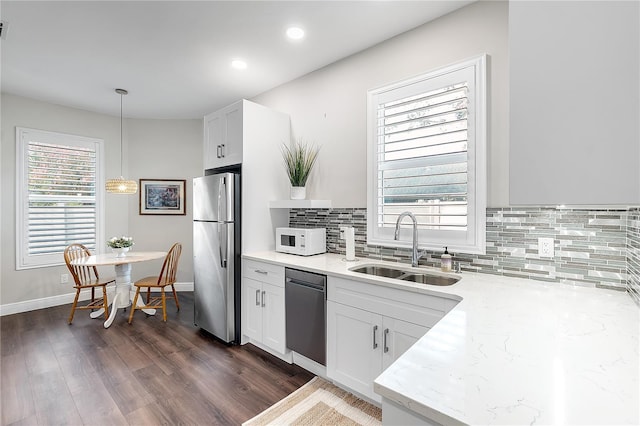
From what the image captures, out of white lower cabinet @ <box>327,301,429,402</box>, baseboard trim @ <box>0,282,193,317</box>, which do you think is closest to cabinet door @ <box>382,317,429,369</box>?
white lower cabinet @ <box>327,301,429,402</box>

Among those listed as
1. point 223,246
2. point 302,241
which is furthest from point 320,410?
point 223,246

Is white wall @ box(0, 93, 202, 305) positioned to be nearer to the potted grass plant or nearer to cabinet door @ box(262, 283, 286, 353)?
the potted grass plant

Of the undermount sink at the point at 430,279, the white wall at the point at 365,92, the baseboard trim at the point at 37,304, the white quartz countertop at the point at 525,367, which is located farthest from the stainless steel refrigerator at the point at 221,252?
the baseboard trim at the point at 37,304

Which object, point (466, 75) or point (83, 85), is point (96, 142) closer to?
point (83, 85)

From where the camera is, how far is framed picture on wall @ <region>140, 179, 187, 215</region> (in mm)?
4848

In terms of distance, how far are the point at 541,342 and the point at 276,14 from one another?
252 cm

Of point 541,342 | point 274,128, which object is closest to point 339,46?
point 274,128

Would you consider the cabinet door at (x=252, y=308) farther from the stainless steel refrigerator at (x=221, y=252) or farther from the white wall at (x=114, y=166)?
the white wall at (x=114, y=166)

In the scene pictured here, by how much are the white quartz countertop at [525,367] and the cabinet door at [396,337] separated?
48cm

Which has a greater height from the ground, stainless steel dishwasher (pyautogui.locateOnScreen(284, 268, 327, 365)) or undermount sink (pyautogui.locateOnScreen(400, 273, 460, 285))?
undermount sink (pyautogui.locateOnScreen(400, 273, 460, 285))

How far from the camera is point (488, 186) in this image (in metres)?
2.06

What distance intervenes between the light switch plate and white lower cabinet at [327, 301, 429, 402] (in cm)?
87

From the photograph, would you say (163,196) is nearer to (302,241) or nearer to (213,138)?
(213,138)

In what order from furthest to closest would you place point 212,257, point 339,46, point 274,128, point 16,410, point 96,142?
point 96,142 < point 274,128 < point 212,257 < point 339,46 < point 16,410
